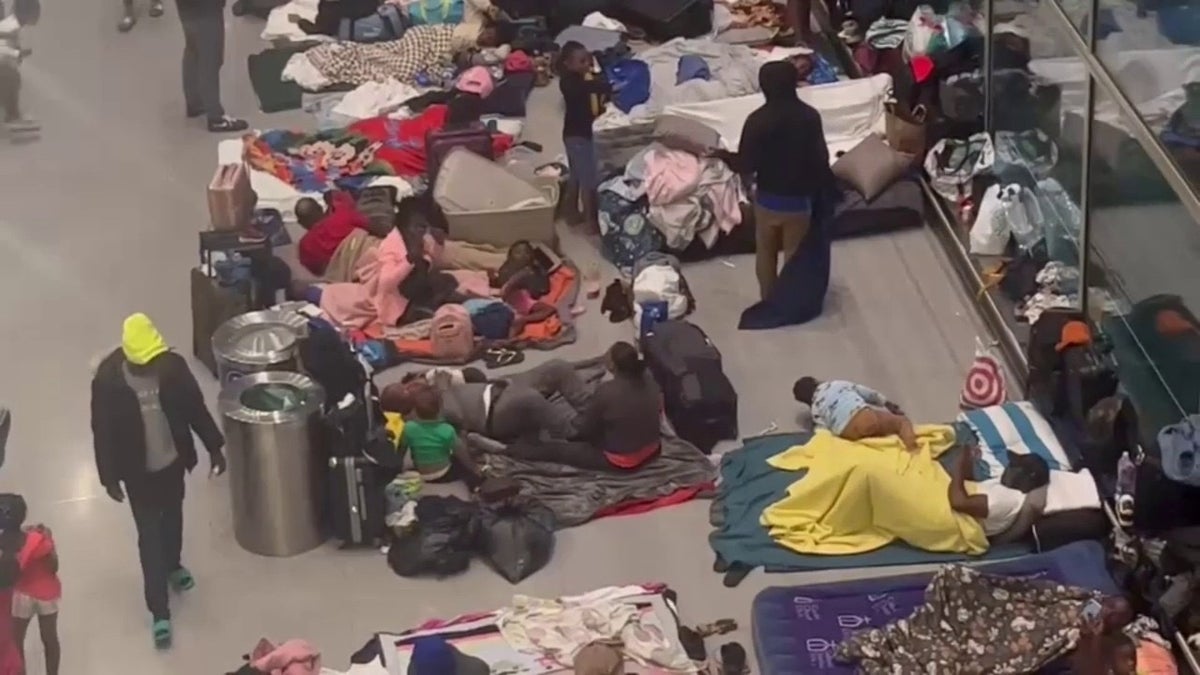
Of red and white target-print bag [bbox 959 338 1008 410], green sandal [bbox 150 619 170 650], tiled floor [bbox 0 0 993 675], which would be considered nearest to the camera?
green sandal [bbox 150 619 170 650]

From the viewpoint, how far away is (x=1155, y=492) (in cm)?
770

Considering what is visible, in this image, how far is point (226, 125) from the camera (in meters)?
12.9

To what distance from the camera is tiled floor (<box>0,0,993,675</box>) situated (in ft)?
27.1

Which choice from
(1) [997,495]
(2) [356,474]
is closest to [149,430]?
(2) [356,474]

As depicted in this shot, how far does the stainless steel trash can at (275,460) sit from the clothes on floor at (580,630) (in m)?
1.07

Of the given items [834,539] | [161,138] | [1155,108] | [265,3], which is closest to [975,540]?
[834,539]

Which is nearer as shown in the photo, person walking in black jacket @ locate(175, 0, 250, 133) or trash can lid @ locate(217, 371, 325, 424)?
trash can lid @ locate(217, 371, 325, 424)

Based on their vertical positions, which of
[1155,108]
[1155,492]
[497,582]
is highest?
[1155,108]

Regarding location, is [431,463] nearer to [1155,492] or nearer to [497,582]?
[497,582]

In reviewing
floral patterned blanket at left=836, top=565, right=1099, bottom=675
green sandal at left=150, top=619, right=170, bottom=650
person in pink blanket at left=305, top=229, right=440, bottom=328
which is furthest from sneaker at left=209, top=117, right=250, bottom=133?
floral patterned blanket at left=836, top=565, right=1099, bottom=675

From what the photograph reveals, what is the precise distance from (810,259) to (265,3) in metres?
6.29

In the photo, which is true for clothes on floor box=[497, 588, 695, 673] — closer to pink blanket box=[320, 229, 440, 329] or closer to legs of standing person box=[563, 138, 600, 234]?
pink blanket box=[320, 229, 440, 329]

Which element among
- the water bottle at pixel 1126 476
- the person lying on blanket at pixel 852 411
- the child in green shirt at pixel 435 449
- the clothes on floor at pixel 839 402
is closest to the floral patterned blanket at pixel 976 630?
the water bottle at pixel 1126 476

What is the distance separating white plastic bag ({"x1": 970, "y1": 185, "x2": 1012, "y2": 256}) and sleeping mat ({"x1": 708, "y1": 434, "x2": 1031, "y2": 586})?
1952 mm
